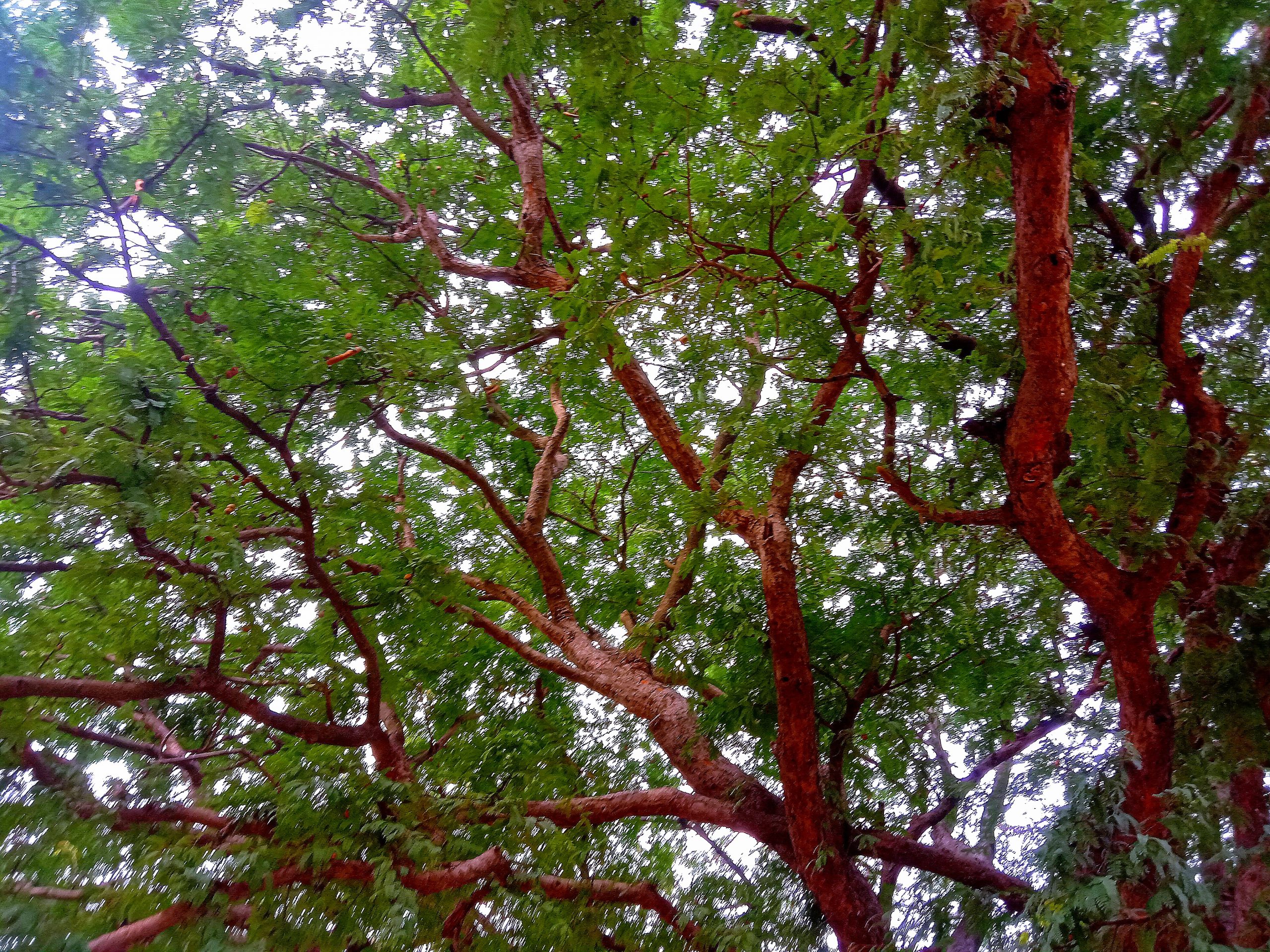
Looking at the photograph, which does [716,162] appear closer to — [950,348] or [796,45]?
[796,45]

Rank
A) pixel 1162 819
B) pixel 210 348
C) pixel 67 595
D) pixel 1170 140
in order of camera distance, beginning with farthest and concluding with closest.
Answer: pixel 210 348
pixel 1170 140
pixel 67 595
pixel 1162 819

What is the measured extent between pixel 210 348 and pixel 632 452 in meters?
3.30

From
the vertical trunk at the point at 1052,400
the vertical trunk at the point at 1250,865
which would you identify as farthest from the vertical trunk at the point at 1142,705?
the vertical trunk at the point at 1250,865

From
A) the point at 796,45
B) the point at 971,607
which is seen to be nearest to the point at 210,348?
the point at 796,45

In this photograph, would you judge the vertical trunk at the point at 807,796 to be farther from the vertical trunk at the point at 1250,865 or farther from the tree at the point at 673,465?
the vertical trunk at the point at 1250,865

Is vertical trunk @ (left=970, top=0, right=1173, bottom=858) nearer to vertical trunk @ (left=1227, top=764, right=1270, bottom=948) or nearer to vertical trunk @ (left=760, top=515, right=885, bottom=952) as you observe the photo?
vertical trunk @ (left=1227, top=764, right=1270, bottom=948)

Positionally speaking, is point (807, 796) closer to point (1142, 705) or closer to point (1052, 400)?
point (1142, 705)

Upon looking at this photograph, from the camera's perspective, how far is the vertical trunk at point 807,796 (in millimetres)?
4121

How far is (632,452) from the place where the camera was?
656 cm

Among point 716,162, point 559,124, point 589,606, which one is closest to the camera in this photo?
point 716,162

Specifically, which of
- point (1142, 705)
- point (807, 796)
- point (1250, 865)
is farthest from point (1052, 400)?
point (807, 796)

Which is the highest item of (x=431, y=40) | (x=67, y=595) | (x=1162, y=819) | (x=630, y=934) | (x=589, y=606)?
(x=431, y=40)

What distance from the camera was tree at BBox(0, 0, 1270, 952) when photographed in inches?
120

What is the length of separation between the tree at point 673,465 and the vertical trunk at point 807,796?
26 mm
